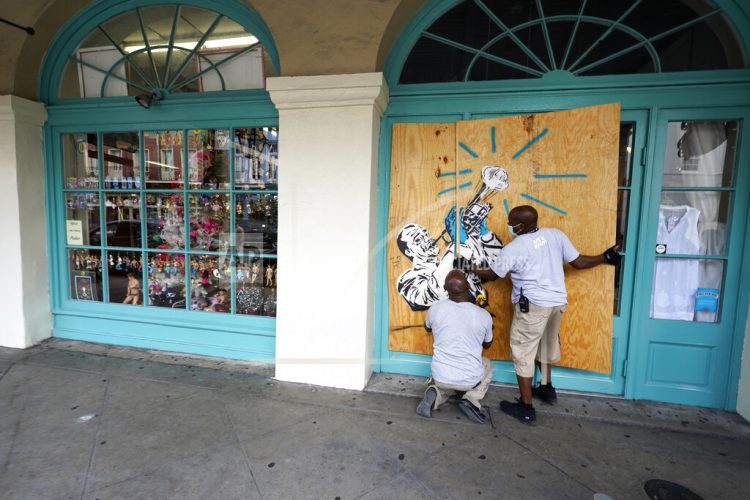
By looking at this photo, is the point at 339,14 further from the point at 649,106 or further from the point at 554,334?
the point at 554,334

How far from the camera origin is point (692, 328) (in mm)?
3178

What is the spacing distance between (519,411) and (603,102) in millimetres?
2639

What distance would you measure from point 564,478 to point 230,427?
2.31 m

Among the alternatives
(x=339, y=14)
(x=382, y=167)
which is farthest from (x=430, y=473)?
(x=339, y=14)

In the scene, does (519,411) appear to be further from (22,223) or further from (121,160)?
(22,223)

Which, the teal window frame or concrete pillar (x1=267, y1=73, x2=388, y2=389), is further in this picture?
the teal window frame

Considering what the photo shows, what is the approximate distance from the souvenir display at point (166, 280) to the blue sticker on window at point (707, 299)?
495 cm

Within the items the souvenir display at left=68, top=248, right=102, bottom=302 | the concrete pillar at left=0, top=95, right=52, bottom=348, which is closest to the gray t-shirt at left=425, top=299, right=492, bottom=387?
the souvenir display at left=68, top=248, right=102, bottom=302

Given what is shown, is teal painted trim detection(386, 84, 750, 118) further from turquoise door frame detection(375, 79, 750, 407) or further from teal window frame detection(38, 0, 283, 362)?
teal window frame detection(38, 0, 283, 362)

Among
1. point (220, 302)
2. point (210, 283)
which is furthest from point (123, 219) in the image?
point (220, 302)

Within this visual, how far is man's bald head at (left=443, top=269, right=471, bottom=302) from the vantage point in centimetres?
283

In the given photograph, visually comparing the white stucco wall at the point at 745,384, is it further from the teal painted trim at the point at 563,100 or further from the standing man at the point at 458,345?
the standing man at the point at 458,345

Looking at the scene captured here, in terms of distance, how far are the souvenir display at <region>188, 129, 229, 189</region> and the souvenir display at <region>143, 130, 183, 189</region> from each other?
0.48 feet

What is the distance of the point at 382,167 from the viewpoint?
→ 351 centimetres
